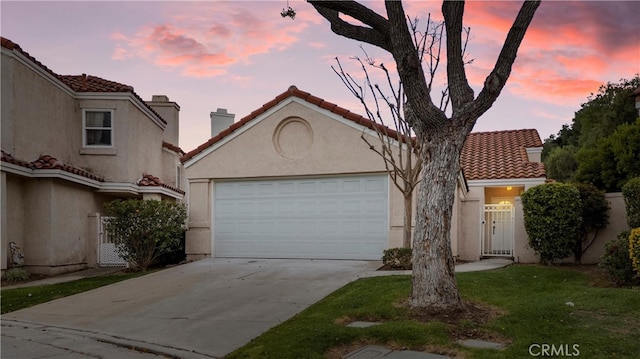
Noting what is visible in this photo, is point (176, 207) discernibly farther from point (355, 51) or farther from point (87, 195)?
point (355, 51)

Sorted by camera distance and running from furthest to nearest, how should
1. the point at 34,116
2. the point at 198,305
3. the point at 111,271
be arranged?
the point at 34,116 < the point at 111,271 < the point at 198,305

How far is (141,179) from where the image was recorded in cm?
1981

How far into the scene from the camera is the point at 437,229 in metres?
7.40

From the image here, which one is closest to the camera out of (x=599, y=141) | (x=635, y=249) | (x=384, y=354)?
Result: (x=384, y=354)

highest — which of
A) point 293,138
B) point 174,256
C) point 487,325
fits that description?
point 293,138

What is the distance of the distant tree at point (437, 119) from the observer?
24.0 feet

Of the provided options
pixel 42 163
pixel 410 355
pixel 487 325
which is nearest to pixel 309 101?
pixel 42 163

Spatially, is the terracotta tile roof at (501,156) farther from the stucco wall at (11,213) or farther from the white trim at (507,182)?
the stucco wall at (11,213)

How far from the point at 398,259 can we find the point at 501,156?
9.16 meters

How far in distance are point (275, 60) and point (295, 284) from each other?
24.8ft

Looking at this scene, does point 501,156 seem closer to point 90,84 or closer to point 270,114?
point 270,114

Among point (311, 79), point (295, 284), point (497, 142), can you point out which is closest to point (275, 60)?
point (311, 79)

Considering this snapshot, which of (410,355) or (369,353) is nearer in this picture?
(410,355)

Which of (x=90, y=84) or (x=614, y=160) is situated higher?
(x=90, y=84)
